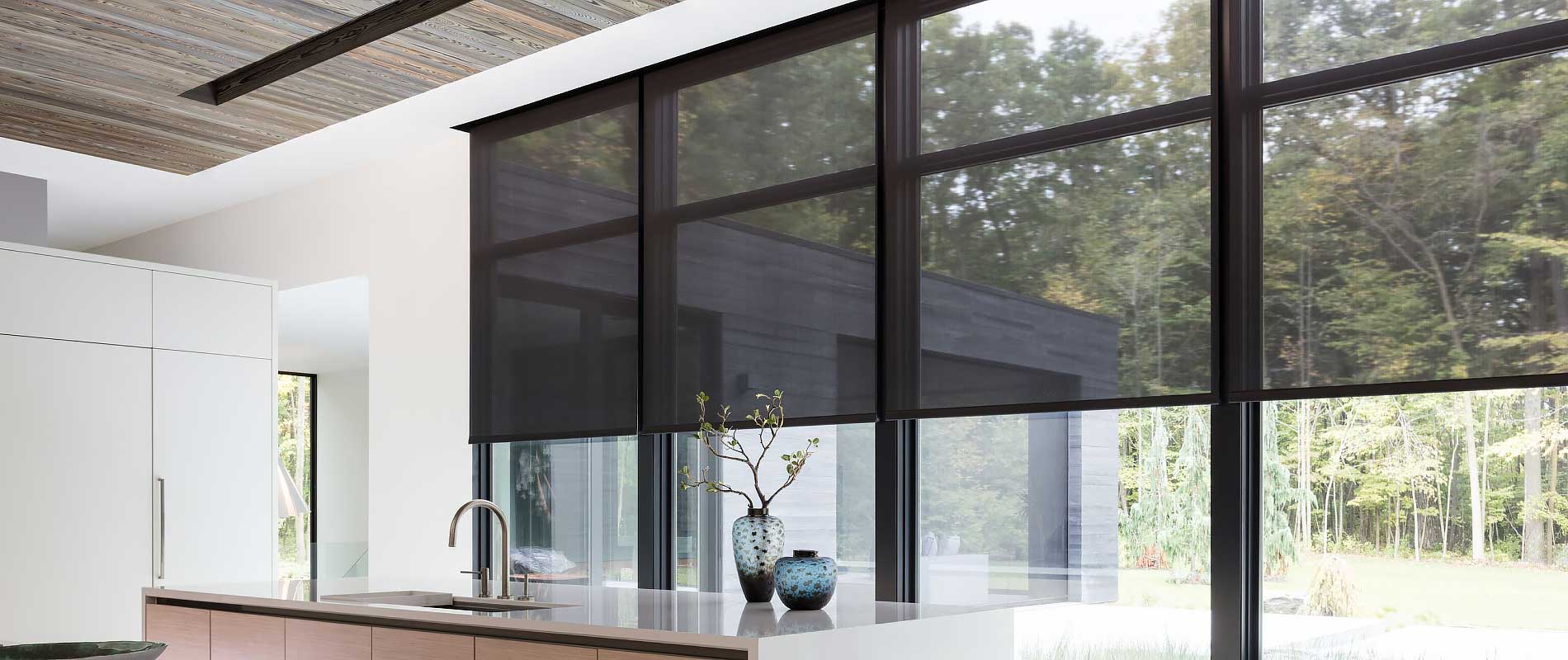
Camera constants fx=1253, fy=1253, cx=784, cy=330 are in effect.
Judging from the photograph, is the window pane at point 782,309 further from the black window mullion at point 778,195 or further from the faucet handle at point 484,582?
the faucet handle at point 484,582

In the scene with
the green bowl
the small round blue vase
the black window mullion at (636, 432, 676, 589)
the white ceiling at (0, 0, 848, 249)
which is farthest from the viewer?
the black window mullion at (636, 432, 676, 589)

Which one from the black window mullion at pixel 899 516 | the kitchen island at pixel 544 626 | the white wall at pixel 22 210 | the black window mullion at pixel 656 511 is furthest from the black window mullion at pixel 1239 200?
the white wall at pixel 22 210

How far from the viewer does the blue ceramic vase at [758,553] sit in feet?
9.86

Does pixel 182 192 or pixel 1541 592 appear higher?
pixel 182 192

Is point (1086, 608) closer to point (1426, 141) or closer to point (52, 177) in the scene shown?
point (1426, 141)

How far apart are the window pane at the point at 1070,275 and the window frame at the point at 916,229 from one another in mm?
42

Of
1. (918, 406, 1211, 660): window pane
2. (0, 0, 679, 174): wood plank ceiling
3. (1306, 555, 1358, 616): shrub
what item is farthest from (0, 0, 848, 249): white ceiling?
(1306, 555, 1358, 616): shrub

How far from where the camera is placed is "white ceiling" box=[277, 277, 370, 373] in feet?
22.2

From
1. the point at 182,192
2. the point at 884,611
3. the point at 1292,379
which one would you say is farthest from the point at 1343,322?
the point at 182,192

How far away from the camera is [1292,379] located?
3.22 m

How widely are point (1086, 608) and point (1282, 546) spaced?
0.61m

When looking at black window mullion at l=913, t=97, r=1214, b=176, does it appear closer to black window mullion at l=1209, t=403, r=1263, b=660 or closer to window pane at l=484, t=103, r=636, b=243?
black window mullion at l=1209, t=403, r=1263, b=660

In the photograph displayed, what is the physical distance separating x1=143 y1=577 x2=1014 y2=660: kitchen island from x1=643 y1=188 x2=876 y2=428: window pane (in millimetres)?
1007

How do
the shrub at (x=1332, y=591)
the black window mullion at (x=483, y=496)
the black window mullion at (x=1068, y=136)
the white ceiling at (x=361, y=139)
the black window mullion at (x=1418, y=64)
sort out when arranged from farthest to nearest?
the black window mullion at (x=483, y=496) → the white ceiling at (x=361, y=139) → the black window mullion at (x=1068, y=136) → the shrub at (x=1332, y=591) → the black window mullion at (x=1418, y=64)
